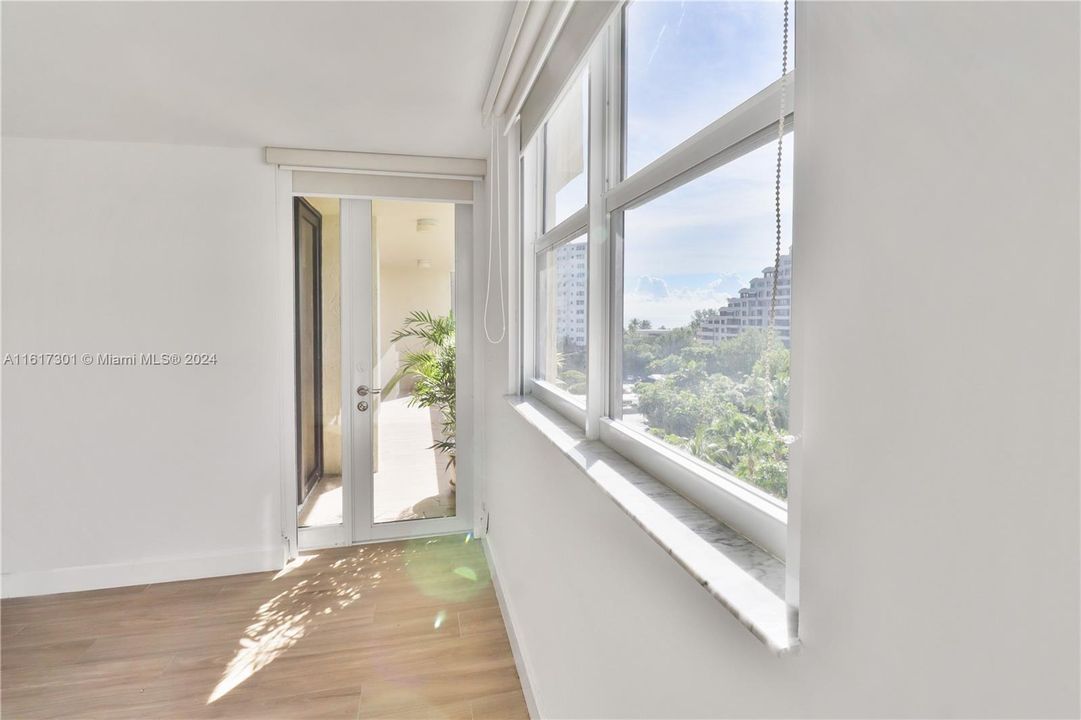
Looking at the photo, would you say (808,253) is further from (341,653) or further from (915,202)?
(341,653)

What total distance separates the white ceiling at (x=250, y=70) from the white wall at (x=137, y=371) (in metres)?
0.25

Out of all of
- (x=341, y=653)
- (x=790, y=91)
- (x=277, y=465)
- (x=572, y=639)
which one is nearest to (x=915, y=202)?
(x=790, y=91)

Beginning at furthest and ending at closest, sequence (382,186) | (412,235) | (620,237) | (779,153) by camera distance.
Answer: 1. (412,235)
2. (382,186)
3. (620,237)
4. (779,153)

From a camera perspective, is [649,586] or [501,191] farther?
[501,191]

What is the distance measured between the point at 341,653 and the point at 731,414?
2.08 m

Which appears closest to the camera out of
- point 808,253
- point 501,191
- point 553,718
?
point 808,253

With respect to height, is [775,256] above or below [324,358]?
above

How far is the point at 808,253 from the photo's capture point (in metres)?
0.55

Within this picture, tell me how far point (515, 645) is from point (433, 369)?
1730 millimetres

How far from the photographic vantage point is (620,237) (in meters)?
1.35

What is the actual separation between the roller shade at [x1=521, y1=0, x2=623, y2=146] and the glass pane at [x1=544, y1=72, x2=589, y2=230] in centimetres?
5

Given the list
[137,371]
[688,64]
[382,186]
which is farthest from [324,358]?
[688,64]

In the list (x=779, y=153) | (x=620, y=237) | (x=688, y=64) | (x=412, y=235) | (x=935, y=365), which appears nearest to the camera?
(x=935, y=365)

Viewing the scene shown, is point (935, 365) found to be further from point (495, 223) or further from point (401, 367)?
point (401, 367)
